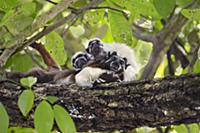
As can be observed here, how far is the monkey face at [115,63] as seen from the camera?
2867 millimetres

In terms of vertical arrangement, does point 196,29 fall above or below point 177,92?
above

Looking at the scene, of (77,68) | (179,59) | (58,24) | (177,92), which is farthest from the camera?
(179,59)

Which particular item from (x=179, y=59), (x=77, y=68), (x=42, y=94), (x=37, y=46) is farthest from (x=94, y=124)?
(x=179, y=59)

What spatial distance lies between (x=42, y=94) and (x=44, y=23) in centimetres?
34

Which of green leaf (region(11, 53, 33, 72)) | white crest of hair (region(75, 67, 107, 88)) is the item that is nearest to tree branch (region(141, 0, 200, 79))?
green leaf (region(11, 53, 33, 72))

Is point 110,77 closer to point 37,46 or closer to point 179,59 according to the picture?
point 37,46

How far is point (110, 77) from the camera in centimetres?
281

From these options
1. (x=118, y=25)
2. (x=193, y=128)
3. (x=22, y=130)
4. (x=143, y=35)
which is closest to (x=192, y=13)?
(x=118, y=25)

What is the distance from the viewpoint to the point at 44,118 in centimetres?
208

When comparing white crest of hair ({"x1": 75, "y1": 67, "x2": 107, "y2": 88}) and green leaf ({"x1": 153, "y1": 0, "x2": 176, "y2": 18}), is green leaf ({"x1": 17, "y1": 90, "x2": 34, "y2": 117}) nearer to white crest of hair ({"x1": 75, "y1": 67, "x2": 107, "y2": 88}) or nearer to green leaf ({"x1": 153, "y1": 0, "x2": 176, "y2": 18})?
white crest of hair ({"x1": 75, "y1": 67, "x2": 107, "y2": 88})

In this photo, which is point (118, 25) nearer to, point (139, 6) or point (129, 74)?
point (139, 6)

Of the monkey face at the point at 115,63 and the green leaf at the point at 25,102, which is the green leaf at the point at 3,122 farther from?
the monkey face at the point at 115,63

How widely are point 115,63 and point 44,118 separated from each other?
0.90 meters

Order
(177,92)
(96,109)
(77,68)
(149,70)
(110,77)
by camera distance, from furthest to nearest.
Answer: (149,70), (77,68), (110,77), (96,109), (177,92)
